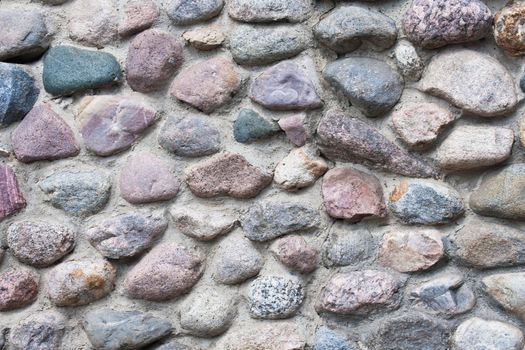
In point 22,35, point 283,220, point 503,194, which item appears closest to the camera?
point 503,194

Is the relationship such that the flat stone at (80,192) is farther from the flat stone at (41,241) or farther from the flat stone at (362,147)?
the flat stone at (362,147)

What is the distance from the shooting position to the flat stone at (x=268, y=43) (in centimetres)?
135

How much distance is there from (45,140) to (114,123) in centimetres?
14

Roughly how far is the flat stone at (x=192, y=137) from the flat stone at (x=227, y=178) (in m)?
0.03

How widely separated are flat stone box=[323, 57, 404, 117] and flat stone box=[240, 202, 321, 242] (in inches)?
8.8

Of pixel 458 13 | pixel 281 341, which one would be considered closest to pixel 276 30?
pixel 458 13

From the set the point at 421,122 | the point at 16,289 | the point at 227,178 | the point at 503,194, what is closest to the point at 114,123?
the point at 227,178

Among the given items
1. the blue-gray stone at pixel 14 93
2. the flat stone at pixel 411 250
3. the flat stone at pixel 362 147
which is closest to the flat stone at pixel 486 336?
the flat stone at pixel 411 250

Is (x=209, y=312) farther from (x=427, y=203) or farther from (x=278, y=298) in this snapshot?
(x=427, y=203)

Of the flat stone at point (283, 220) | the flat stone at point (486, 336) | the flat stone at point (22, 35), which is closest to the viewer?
the flat stone at point (486, 336)

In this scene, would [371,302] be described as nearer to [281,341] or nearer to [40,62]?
[281,341]

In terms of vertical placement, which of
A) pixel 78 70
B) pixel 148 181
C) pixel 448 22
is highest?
pixel 448 22

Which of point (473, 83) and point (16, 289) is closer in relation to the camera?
point (473, 83)

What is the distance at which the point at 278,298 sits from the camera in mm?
1310
